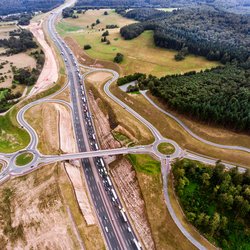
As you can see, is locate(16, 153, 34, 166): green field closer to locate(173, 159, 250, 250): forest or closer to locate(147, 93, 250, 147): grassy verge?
locate(173, 159, 250, 250): forest

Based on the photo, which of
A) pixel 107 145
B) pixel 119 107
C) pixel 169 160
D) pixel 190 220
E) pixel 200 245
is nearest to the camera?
pixel 200 245

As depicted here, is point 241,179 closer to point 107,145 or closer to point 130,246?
point 130,246

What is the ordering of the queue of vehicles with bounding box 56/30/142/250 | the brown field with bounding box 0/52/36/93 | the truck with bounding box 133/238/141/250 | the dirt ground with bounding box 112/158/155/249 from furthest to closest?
the brown field with bounding box 0/52/36/93 < the queue of vehicles with bounding box 56/30/142/250 < the dirt ground with bounding box 112/158/155/249 < the truck with bounding box 133/238/141/250

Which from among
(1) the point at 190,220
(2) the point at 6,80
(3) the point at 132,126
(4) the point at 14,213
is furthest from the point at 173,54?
(4) the point at 14,213

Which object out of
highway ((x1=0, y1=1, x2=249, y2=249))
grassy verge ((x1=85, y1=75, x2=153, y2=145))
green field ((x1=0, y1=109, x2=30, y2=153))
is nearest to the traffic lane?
highway ((x1=0, y1=1, x2=249, y2=249))

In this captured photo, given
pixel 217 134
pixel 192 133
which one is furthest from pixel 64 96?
pixel 217 134

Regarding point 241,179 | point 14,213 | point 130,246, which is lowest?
point 130,246
